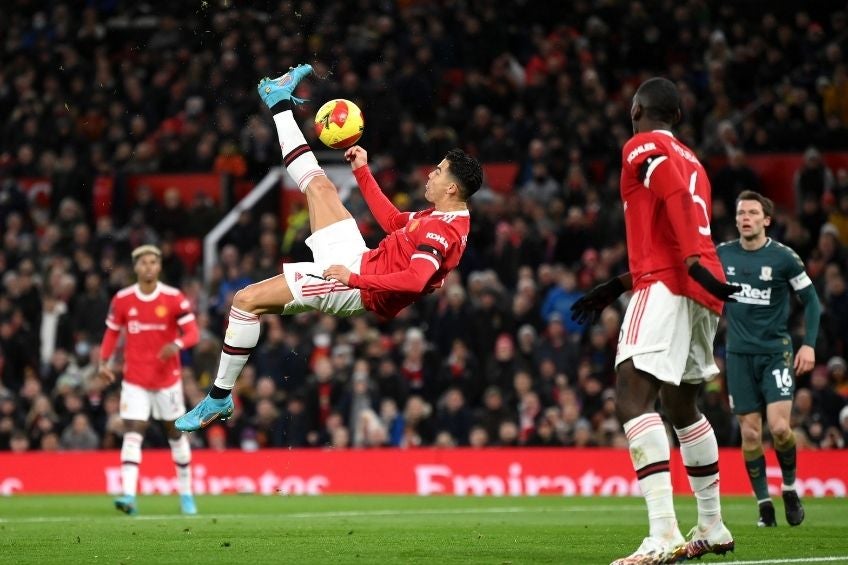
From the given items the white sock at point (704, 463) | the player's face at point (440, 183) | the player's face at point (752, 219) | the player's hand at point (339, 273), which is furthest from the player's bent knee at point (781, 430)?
the player's hand at point (339, 273)

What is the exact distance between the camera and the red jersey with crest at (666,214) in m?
7.60

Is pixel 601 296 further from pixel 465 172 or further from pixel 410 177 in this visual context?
pixel 410 177

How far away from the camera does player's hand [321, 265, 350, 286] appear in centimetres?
863

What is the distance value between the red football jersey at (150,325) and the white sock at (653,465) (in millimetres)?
7834

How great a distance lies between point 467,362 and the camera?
18.7 meters

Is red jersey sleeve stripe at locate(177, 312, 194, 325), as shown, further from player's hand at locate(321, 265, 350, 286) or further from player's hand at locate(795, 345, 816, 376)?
player's hand at locate(795, 345, 816, 376)

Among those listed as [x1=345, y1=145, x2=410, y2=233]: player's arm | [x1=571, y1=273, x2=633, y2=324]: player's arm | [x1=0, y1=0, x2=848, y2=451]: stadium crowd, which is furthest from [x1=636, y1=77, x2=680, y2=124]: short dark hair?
[x1=0, y1=0, x2=848, y2=451]: stadium crowd

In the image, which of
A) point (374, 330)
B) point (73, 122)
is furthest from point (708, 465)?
point (73, 122)

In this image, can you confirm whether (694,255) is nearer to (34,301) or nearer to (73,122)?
(34,301)

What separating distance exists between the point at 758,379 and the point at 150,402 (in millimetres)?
6469

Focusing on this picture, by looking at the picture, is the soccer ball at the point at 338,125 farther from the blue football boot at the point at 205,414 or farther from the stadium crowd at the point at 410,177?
the stadium crowd at the point at 410,177

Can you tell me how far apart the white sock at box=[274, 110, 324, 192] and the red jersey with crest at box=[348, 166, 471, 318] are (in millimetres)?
791

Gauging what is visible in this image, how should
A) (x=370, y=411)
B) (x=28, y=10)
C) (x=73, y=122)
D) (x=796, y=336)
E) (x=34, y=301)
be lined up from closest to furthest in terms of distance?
(x=796, y=336)
(x=370, y=411)
(x=34, y=301)
(x=73, y=122)
(x=28, y=10)

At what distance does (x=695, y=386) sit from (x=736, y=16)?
643 inches
